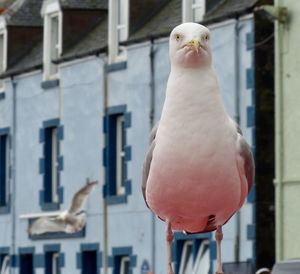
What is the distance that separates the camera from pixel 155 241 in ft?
143

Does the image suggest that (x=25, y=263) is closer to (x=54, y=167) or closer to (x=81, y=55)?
(x=54, y=167)

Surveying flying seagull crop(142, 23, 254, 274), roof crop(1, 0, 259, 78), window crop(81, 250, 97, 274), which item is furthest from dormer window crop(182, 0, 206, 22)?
flying seagull crop(142, 23, 254, 274)

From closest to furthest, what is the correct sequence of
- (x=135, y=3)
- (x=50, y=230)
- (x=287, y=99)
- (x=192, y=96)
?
(x=192, y=96), (x=287, y=99), (x=135, y=3), (x=50, y=230)

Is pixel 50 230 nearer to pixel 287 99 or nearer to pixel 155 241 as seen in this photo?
pixel 155 241

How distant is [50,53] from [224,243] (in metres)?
10.2

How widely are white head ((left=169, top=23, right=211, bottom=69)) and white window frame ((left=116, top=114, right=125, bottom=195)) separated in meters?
34.0

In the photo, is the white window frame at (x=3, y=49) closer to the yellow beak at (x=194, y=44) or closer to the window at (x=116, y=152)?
Result: the window at (x=116, y=152)

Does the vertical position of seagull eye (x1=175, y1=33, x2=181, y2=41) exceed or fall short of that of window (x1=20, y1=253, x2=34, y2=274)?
it exceeds it

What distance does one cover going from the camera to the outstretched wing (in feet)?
153

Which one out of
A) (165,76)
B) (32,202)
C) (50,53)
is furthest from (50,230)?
(165,76)

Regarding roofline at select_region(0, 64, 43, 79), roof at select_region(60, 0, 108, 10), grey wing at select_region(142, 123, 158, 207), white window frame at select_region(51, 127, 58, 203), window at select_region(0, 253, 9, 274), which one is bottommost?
window at select_region(0, 253, 9, 274)

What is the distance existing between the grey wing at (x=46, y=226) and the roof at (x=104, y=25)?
3812mm

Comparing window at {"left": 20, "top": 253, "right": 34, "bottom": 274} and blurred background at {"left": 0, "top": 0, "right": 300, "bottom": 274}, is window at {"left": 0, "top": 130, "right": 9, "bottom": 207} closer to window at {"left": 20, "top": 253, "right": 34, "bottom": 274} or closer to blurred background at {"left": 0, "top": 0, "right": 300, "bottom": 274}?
blurred background at {"left": 0, "top": 0, "right": 300, "bottom": 274}

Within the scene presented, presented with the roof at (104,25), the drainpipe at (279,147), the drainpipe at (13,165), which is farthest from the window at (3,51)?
the drainpipe at (279,147)
